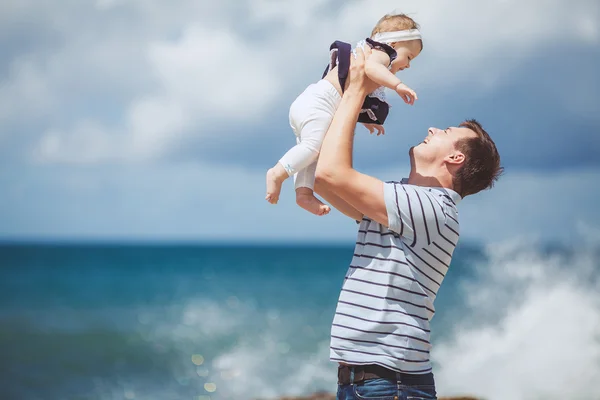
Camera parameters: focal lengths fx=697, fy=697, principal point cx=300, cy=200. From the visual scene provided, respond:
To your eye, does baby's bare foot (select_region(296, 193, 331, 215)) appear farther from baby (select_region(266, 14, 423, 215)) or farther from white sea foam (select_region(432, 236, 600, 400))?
white sea foam (select_region(432, 236, 600, 400))

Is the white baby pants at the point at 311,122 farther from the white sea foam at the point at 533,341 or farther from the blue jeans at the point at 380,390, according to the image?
the white sea foam at the point at 533,341

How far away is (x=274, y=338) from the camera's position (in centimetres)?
1711

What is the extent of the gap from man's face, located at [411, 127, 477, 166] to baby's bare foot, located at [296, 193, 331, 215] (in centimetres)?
39

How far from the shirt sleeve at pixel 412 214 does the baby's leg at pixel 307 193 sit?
1.34 ft

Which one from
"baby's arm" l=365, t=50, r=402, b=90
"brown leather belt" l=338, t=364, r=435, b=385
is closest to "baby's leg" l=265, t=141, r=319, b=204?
"baby's arm" l=365, t=50, r=402, b=90

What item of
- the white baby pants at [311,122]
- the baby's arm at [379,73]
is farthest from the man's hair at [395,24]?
the white baby pants at [311,122]

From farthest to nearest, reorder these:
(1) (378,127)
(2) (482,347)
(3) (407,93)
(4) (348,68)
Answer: (2) (482,347) → (1) (378,127) → (4) (348,68) → (3) (407,93)

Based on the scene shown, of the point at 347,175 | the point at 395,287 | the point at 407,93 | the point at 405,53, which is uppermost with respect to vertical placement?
the point at 405,53

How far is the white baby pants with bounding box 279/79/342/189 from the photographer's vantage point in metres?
2.45

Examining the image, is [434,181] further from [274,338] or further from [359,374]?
[274,338]

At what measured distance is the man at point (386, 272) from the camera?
82.4 inches

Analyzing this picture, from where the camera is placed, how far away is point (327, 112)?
97.4 inches

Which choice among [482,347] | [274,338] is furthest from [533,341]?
[274,338]

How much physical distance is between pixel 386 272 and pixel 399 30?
101cm
